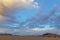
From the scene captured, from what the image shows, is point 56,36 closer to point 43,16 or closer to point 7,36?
point 43,16

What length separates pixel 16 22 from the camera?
4.09ft

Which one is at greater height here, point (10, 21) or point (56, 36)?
point (10, 21)

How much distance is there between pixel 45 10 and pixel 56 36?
254 millimetres

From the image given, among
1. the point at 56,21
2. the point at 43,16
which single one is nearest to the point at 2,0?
the point at 43,16

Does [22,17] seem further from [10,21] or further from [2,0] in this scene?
[2,0]

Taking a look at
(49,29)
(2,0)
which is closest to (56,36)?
(49,29)

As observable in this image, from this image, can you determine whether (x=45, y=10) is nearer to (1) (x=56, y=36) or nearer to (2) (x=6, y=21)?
(1) (x=56, y=36)

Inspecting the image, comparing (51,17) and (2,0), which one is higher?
(2,0)

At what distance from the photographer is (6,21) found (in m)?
1.25

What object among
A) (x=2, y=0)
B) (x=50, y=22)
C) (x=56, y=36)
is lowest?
(x=56, y=36)

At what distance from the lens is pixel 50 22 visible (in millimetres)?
1221

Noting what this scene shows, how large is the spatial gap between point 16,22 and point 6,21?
93 mm

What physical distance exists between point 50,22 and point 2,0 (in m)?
0.48

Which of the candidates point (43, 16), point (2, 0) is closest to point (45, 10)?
point (43, 16)
